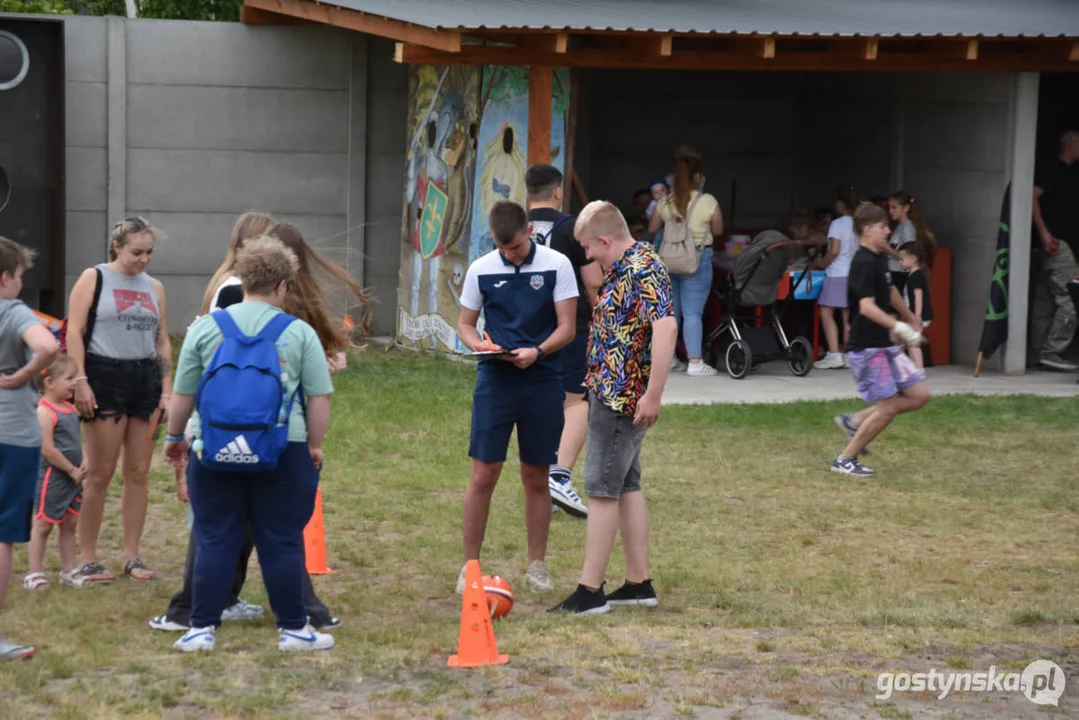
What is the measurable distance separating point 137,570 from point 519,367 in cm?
204

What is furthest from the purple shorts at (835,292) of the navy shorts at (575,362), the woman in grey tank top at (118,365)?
the woman in grey tank top at (118,365)

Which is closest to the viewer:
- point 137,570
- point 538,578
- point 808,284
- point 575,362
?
point 538,578

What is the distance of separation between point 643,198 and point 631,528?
9.52m

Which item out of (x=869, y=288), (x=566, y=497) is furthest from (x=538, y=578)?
(x=869, y=288)

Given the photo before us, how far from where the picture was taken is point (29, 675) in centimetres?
548

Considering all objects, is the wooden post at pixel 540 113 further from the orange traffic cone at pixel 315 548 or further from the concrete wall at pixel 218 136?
the orange traffic cone at pixel 315 548

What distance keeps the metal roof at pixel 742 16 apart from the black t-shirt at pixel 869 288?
3.39 metres

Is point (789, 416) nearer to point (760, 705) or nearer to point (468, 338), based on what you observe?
point (468, 338)

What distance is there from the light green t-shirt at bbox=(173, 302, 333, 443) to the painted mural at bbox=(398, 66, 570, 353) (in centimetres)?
741

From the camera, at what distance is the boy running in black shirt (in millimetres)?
9617

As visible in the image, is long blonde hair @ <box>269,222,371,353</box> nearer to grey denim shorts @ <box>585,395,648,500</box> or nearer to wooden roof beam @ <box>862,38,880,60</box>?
grey denim shorts @ <box>585,395,648,500</box>

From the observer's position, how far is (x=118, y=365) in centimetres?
686

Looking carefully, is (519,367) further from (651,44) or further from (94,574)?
(651,44)

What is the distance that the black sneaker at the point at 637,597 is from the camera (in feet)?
22.3
